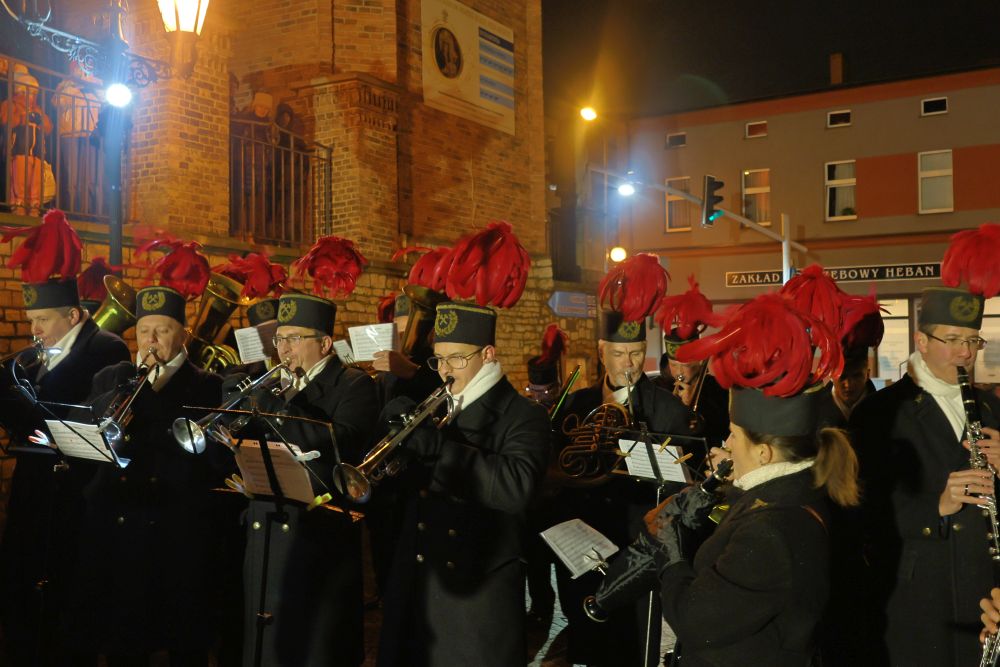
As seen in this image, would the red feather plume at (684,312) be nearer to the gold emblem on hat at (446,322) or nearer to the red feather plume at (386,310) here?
the gold emblem on hat at (446,322)

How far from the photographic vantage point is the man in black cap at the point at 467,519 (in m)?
4.53

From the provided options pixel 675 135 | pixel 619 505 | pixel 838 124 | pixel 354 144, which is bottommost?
pixel 619 505

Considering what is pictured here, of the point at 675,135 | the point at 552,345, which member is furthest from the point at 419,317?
the point at 675,135

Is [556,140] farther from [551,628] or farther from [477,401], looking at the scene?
[477,401]

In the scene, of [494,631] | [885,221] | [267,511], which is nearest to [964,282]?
[494,631]

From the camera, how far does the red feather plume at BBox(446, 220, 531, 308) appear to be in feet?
18.9

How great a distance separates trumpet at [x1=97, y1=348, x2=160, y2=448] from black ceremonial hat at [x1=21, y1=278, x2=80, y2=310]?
1.19 meters

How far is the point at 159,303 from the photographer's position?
19.7 feet

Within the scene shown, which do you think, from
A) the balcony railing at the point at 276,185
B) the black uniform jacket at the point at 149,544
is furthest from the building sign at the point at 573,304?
the black uniform jacket at the point at 149,544

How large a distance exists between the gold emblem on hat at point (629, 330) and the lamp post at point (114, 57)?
186 inches

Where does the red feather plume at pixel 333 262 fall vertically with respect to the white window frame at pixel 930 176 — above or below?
below

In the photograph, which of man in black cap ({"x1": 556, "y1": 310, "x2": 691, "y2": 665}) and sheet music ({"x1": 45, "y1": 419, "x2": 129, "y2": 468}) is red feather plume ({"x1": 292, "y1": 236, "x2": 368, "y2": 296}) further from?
sheet music ({"x1": 45, "y1": 419, "x2": 129, "y2": 468})

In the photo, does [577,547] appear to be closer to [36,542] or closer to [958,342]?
[958,342]

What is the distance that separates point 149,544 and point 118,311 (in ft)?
8.93
